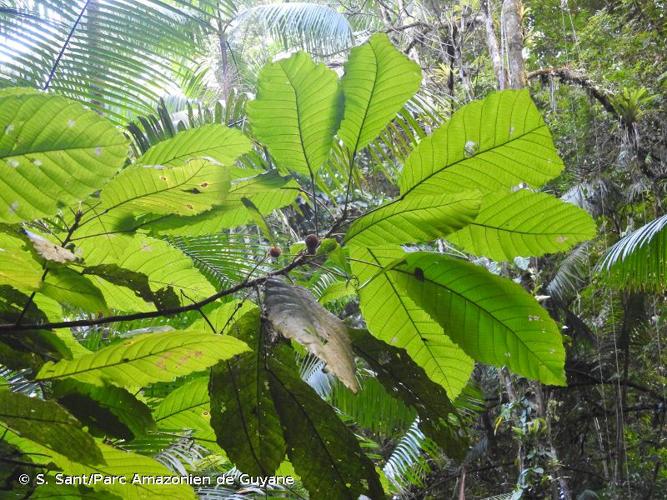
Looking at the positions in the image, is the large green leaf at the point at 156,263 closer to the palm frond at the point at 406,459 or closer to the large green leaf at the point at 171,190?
the large green leaf at the point at 171,190

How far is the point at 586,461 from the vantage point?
6.14 meters

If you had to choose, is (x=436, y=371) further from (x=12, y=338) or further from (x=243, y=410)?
(x=12, y=338)

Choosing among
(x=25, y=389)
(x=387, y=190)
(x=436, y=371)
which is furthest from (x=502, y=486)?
(x=436, y=371)

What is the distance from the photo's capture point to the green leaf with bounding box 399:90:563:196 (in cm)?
57

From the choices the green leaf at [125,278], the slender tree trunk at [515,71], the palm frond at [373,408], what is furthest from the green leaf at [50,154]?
the slender tree trunk at [515,71]

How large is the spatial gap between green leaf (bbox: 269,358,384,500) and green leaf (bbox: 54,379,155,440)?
0.50 feet

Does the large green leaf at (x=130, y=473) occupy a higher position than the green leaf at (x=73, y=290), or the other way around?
the green leaf at (x=73, y=290)

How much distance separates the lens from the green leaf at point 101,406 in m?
0.60

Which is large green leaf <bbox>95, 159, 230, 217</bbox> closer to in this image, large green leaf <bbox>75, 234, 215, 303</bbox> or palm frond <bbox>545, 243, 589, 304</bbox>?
large green leaf <bbox>75, 234, 215, 303</bbox>

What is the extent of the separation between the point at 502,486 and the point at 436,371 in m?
6.05

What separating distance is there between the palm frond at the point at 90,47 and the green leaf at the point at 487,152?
1.47 metres

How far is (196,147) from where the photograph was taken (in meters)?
0.64

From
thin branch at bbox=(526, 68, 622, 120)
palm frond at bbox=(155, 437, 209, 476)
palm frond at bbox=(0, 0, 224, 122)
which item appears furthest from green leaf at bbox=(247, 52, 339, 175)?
thin branch at bbox=(526, 68, 622, 120)

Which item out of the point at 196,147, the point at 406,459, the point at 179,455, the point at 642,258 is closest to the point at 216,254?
the point at 179,455
